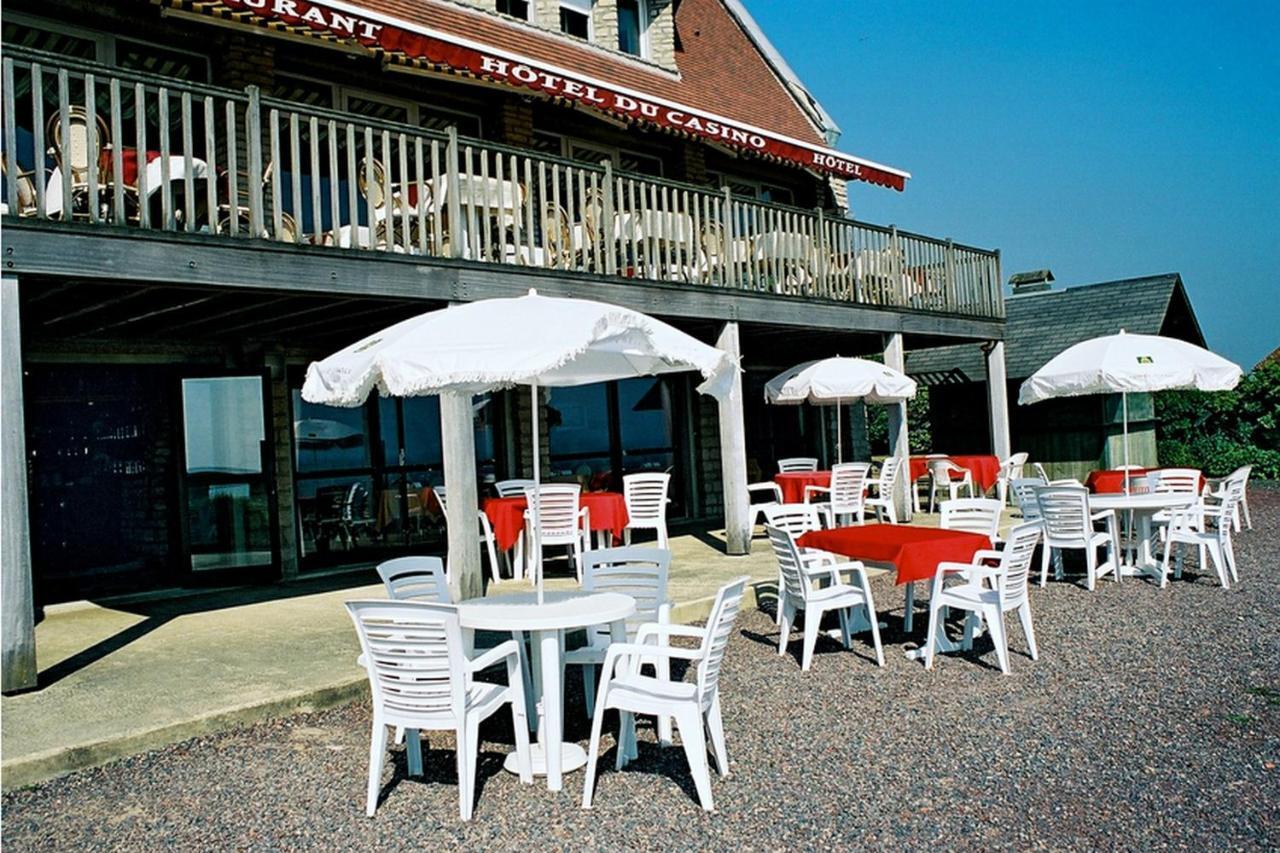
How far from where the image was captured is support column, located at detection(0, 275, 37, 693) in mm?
5930

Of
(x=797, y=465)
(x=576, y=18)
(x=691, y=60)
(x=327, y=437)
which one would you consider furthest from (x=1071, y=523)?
(x=691, y=60)

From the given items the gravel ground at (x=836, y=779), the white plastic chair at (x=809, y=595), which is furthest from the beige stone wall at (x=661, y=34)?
the gravel ground at (x=836, y=779)

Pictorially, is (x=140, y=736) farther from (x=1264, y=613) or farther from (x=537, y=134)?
(x=537, y=134)

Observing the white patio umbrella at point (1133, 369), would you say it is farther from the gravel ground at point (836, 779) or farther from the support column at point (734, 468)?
the gravel ground at point (836, 779)

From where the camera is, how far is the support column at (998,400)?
16.1 m

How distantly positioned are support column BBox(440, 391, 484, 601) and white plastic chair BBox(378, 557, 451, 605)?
2022 millimetres

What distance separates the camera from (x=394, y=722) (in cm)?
453

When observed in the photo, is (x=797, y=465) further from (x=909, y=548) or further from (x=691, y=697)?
(x=691, y=697)

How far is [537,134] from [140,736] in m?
9.75

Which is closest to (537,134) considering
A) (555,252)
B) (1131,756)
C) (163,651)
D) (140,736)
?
(555,252)

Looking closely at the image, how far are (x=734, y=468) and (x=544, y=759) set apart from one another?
6499 millimetres

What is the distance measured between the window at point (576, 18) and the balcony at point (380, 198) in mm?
3938

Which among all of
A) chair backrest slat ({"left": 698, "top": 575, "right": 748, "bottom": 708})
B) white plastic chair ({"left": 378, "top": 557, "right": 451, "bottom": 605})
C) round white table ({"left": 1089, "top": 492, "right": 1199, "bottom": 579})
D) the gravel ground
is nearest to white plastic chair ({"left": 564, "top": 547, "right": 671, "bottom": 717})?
the gravel ground

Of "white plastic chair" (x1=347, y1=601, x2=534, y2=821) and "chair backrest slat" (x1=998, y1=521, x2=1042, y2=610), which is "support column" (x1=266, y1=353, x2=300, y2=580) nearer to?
"white plastic chair" (x1=347, y1=601, x2=534, y2=821)
